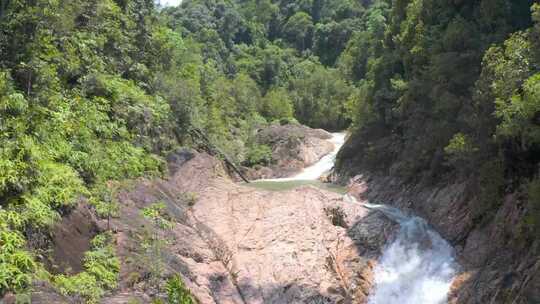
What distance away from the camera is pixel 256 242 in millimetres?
18875

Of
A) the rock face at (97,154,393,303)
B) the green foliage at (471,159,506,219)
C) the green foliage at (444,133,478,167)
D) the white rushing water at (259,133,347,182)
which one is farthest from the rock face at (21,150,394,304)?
the white rushing water at (259,133,347,182)

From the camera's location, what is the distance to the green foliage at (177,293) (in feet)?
44.0

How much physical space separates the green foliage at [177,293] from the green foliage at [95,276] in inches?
51.1

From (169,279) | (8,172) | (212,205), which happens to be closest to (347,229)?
(212,205)

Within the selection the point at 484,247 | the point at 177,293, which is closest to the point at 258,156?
the point at 484,247

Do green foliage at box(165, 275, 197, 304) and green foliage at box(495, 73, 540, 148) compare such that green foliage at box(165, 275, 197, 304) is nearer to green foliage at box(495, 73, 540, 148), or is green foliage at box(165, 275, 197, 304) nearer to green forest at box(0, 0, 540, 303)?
green forest at box(0, 0, 540, 303)

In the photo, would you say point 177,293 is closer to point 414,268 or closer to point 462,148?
point 414,268

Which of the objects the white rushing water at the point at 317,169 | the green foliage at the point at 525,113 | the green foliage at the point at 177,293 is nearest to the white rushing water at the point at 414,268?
the green foliage at the point at 525,113

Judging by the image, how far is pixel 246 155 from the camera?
42594mm

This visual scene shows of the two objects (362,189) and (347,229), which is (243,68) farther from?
(347,229)

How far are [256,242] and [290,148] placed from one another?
25.4m

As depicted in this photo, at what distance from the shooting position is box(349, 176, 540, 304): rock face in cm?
1425

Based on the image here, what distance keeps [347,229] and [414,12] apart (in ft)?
51.1

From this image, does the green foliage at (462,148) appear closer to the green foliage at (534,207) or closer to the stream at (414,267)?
the stream at (414,267)
